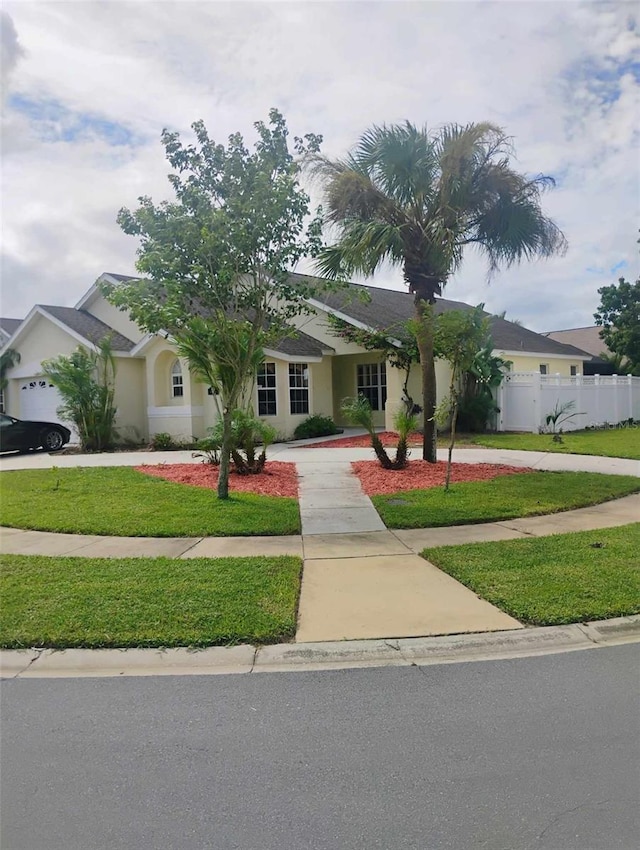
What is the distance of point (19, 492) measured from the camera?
1062cm

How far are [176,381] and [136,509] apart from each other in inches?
426

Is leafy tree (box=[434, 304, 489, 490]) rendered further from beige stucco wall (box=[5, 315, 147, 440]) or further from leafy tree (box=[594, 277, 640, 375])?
leafy tree (box=[594, 277, 640, 375])

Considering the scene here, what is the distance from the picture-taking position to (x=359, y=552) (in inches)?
276

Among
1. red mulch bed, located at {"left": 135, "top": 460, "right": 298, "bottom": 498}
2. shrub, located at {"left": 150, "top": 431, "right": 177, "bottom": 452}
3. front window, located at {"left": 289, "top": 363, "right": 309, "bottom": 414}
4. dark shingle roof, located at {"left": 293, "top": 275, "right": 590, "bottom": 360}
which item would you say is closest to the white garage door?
shrub, located at {"left": 150, "top": 431, "right": 177, "bottom": 452}

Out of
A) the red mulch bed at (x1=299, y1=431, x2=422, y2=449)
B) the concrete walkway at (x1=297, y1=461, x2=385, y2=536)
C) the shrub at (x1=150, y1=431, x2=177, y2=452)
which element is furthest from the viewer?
the shrub at (x1=150, y1=431, x2=177, y2=452)

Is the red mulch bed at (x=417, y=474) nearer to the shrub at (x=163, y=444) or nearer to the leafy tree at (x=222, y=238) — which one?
the leafy tree at (x=222, y=238)

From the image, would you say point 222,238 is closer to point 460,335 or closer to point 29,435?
point 460,335

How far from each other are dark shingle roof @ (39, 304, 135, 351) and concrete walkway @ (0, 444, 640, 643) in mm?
10796

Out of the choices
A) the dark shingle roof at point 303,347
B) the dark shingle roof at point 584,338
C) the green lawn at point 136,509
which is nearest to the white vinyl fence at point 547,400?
the dark shingle roof at point 303,347

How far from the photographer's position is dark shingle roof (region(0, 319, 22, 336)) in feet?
90.2

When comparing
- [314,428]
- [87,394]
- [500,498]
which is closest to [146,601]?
[500,498]

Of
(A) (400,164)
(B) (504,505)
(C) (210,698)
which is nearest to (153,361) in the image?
(A) (400,164)

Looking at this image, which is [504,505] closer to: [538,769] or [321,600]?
[321,600]

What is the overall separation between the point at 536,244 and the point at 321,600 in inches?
390
